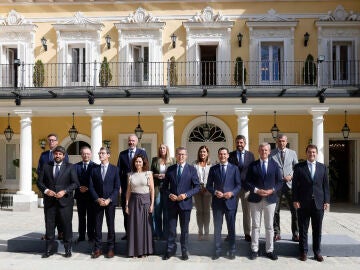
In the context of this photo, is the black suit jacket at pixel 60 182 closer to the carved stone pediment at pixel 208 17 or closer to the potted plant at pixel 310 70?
the potted plant at pixel 310 70

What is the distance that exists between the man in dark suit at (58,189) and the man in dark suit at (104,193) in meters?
0.35

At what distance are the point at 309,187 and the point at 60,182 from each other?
4206 mm

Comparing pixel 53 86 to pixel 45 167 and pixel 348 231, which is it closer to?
pixel 45 167

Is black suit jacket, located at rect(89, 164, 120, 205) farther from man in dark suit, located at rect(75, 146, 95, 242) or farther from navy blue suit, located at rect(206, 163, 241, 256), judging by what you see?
navy blue suit, located at rect(206, 163, 241, 256)

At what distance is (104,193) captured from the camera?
8.53 meters

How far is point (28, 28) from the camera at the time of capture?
18.6 meters

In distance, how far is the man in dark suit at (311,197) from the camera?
8273mm

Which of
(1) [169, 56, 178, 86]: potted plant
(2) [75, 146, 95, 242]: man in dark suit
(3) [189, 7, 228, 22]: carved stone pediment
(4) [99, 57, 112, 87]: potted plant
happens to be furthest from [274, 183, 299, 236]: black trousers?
(3) [189, 7, 228, 22]: carved stone pediment

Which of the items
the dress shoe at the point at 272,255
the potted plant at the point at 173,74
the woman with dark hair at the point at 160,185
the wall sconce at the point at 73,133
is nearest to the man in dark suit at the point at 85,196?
the woman with dark hair at the point at 160,185

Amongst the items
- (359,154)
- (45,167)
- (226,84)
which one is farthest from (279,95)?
(45,167)

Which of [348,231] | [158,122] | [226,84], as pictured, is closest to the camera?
[348,231]

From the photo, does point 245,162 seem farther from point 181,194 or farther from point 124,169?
point 124,169

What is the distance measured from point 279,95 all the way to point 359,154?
5070mm

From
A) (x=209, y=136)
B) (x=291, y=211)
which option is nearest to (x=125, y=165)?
(x=291, y=211)
